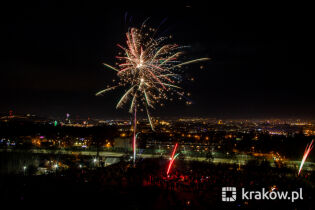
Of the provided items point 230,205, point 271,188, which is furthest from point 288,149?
point 230,205

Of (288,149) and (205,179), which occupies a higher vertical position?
(205,179)

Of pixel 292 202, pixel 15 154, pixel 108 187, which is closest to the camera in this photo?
pixel 292 202

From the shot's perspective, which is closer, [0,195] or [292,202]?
[292,202]

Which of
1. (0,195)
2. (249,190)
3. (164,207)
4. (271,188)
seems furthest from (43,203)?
(271,188)

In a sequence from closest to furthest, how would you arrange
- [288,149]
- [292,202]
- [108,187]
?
[292,202], [108,187], [288,149]

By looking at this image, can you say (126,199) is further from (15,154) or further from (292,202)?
(15,154)

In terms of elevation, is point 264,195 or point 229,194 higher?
point 264,195

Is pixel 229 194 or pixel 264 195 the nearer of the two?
pixel 264 195
